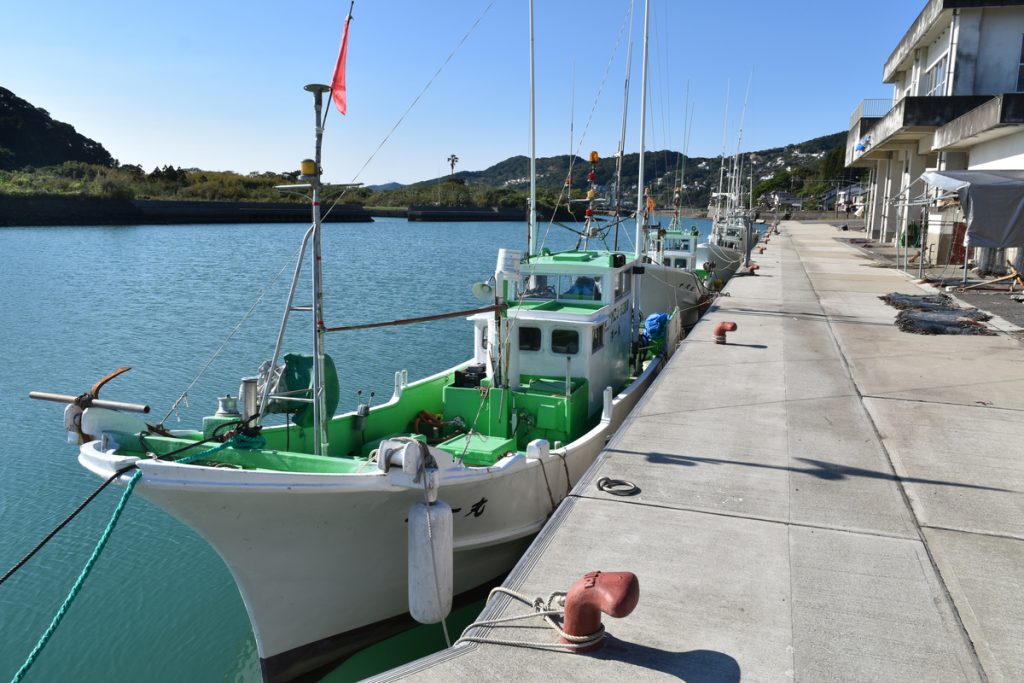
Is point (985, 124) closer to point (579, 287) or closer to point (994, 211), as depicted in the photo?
point (994, 211)

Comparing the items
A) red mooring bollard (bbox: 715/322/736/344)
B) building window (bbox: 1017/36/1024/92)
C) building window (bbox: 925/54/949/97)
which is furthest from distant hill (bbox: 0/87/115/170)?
red mooring bollard (bbox: 715/322/736/344)

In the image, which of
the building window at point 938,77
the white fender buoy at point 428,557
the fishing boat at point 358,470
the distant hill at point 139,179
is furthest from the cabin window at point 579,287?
the distant hill at point 139,179

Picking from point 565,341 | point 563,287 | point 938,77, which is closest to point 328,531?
point 565,341

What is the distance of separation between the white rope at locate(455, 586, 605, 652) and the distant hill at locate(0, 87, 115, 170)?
470 ft

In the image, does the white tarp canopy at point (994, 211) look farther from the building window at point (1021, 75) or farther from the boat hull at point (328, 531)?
the boat hull at point (328, 531)

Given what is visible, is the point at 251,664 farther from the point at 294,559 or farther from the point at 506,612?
the point at 506,612

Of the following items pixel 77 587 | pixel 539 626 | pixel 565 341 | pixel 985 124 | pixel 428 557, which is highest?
pixel 985 124

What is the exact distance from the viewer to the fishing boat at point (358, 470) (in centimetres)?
588

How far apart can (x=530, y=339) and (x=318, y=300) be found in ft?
12.8

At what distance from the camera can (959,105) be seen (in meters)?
26.4

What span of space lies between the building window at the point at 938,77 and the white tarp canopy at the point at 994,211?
1203 cm

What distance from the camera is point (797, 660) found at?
4355 millimetres

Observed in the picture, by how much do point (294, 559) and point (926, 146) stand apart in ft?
113

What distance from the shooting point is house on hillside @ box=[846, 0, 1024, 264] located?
21.6 metres
